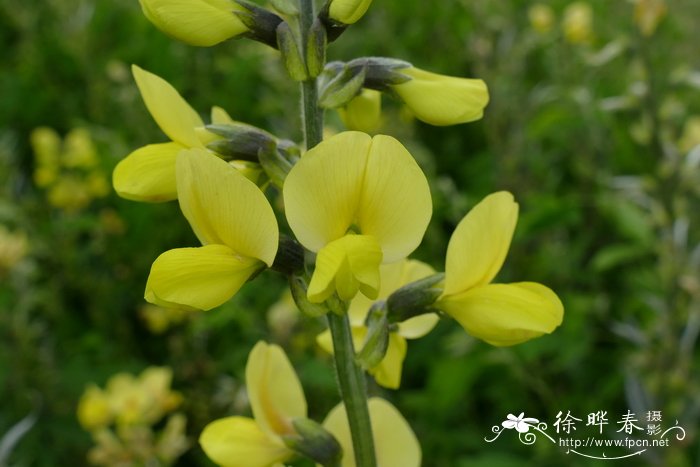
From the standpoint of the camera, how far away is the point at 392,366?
3.78 ft

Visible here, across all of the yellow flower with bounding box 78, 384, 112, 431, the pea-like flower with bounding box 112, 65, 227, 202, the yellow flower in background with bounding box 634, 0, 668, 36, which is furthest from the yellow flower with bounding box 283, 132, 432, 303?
the yellow flower in background with bounding box 634, 0, 668, 36

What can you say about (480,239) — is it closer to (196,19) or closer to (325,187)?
(325,187)

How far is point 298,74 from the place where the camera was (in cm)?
99

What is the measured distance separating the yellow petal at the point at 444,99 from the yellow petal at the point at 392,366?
31 cm

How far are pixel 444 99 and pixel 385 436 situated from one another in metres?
0.47

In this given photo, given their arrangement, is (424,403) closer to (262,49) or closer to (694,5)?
(262,49)

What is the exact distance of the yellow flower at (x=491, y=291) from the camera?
3.31 ft

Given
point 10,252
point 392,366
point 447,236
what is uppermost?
point 392,366

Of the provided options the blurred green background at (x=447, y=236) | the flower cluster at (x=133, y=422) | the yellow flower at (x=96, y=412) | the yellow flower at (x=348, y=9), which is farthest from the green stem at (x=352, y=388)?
the yellow flower at (x=96, y=412)

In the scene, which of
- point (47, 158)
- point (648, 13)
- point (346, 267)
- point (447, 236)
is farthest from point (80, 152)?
point (346, 267)

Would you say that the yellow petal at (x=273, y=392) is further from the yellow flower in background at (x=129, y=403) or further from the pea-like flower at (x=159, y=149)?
the yellow flower in background at (x=129, y=403)

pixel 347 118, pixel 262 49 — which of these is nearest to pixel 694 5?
pixel 262 49

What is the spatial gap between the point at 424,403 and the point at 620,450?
59 cm

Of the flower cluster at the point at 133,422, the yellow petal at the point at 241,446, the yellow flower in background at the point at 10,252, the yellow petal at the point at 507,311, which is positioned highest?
the yellow petal at the point at 507,311
